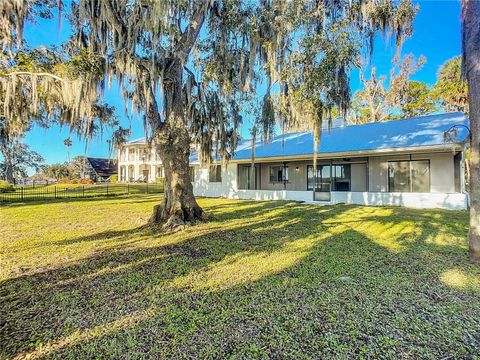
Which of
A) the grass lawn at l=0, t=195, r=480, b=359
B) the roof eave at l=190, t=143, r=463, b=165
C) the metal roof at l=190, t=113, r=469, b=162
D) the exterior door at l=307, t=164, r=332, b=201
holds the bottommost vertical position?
the grass lawn at l=0, t=195, r=480, b=359

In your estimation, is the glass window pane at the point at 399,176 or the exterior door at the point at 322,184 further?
the exterior door at the point at 322,184

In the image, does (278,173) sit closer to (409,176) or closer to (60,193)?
(409,176)

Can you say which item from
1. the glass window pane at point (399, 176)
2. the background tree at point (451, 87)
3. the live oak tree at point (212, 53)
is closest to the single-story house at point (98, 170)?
the live oak tree at point (212, 53)

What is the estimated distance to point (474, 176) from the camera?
171 inches

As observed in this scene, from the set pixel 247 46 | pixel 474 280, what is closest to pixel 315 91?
pixel 247 46

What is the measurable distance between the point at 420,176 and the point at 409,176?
0.42 metres

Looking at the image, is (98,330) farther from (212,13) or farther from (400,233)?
(212,13)

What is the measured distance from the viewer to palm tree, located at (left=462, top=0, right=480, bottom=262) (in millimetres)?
4371

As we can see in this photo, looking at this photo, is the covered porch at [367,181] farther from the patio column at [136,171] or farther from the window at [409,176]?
the patio column at [136,171]

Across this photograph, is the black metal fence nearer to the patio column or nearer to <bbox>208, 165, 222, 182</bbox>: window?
<bbox>208, 165, 222, 182</bbox>: window

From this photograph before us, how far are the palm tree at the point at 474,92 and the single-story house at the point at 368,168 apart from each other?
569cm

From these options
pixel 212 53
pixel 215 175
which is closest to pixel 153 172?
pixel 215 175

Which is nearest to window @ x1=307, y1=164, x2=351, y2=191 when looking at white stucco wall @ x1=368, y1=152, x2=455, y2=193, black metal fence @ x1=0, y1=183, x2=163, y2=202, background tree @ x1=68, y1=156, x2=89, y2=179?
white stucco wall @ x1=368, y1=152, x2=455, y2=193

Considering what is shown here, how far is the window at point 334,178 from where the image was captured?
47.2 ft
